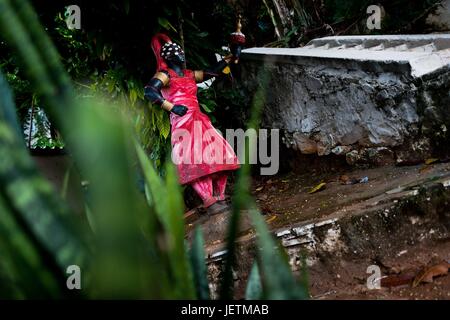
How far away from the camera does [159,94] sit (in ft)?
8.43

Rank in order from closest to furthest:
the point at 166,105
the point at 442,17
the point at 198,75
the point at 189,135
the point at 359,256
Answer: the point at 359,256, the point at 166,105, the point at 189,135, the point at 198,75, the point at 442,17

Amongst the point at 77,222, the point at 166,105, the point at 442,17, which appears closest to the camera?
the point at 77,222

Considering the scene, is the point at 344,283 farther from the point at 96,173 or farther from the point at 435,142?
the point at 96,173

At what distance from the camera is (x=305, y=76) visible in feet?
9.93

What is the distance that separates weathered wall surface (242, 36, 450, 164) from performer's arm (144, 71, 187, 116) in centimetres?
61

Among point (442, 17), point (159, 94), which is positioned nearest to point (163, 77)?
point (159, 94)

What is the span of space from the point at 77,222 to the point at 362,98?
7.67 ft

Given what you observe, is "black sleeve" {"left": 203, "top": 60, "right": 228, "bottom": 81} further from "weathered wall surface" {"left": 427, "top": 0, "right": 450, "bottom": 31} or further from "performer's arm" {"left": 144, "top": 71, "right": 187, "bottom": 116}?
"weathered wall surface" {"left": 427, "top": 0, "right": 450, "bottom": 31}

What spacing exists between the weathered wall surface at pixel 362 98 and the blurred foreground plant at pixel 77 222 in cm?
191

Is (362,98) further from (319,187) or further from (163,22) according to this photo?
(163,22)

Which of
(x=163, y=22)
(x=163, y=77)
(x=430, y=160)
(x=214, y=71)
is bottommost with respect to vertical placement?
(x=430, y=160)

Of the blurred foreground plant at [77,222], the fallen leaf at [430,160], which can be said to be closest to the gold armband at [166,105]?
the fallen leaf at [430,160]
